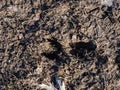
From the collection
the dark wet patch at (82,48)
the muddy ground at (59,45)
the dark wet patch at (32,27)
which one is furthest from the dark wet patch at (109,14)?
the dark wet patch at (32,27)

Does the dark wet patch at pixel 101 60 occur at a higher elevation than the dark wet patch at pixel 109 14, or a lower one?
lower

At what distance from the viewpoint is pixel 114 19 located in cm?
210

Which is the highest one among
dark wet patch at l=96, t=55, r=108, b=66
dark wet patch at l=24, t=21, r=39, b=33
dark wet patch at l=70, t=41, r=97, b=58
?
dark wet patch at l=24, t=21, r=39, b=33

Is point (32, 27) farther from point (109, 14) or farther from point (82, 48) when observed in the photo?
point (109, 14)

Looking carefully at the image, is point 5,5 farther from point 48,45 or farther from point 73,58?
point 73,58

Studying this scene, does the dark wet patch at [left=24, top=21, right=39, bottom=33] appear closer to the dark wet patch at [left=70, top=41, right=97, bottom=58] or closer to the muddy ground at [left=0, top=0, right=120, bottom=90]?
the muddy ground at [left=0, top=0, right=120, bottom=90]

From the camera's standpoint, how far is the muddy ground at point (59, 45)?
2.03 meters

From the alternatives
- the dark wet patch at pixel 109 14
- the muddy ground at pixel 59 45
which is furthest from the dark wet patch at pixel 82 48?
the dark wet patch at pixel 109 14

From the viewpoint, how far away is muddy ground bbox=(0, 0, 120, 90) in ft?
6.64

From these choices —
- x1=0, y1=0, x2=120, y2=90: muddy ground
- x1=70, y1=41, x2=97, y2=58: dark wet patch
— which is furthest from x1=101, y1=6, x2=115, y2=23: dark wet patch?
x1=70, y1=41, x2=97, y2=58: dark wet patch

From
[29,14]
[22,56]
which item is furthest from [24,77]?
[29,14]

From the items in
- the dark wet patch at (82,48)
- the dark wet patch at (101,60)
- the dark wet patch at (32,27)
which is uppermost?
the dark wet patch at (32,27)

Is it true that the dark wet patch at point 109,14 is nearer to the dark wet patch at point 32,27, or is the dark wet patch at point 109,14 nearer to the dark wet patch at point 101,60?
the dark wet patch at point 101,60

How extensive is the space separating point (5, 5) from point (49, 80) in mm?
560
